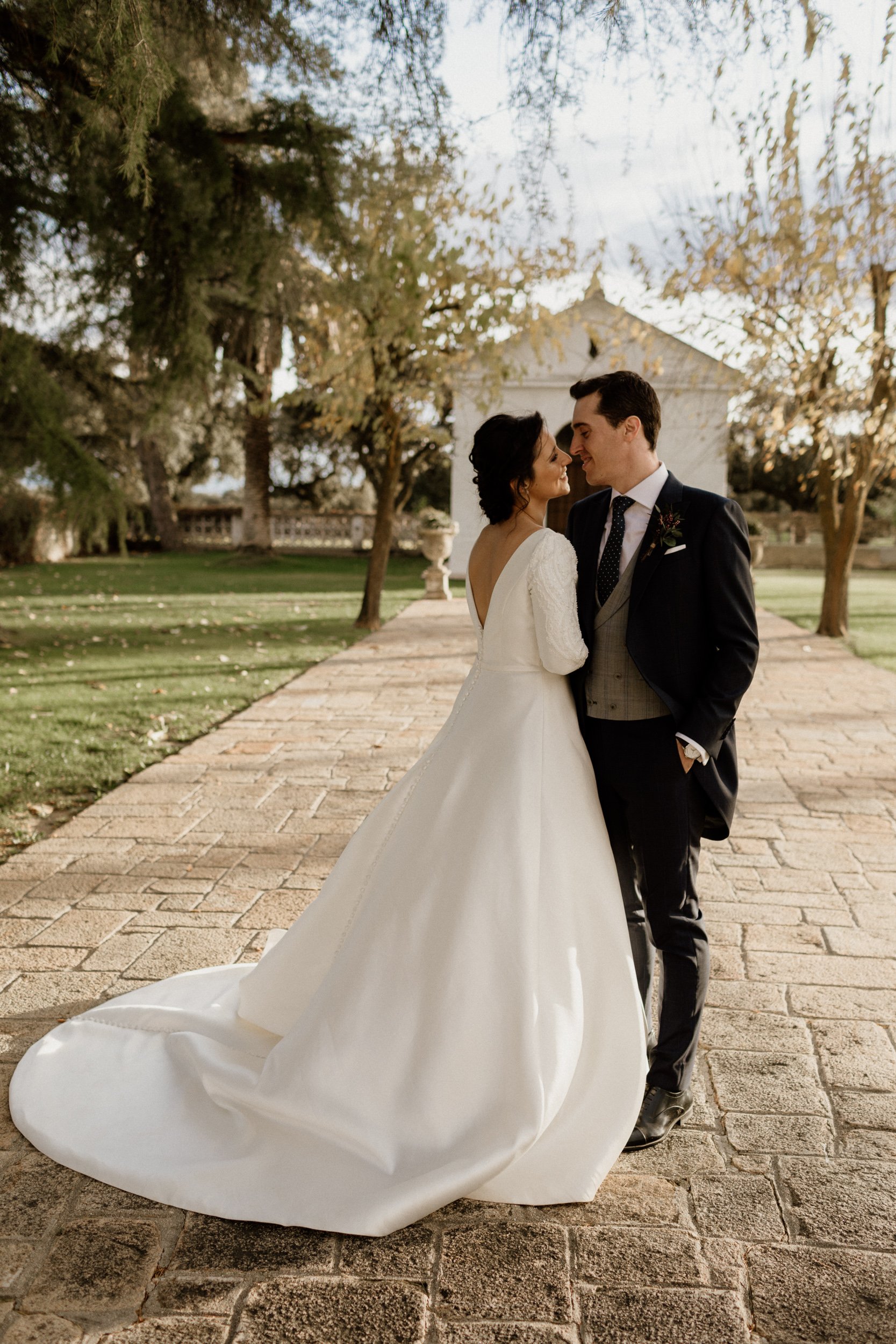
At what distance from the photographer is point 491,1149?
2.47 m

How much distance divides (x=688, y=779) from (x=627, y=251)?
40.6 feet

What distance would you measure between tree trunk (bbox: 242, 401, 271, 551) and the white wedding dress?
85.3 ft

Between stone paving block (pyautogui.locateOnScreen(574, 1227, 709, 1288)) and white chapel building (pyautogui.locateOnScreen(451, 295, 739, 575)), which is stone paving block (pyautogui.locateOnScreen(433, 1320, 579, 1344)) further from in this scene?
white chapel building (pyautogui.locateOnScreen(451, 295, 739, 575))

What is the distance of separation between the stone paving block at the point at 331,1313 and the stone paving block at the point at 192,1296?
0.04m

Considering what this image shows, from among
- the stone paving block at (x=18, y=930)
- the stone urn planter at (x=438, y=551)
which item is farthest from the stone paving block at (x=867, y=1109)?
the stone urn planter at (x=438, y=551)

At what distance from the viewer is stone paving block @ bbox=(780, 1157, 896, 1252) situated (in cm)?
241

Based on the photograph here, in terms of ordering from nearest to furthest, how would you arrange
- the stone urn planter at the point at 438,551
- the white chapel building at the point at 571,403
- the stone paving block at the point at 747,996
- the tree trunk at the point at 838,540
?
the stone paving block at the point at 747,996 < the tree trunk at the point at 838,540 < the stone urn planter at the point at 438,551 < the white chapel building at the point at 571,403

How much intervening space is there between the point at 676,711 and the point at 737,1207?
3.99 feet

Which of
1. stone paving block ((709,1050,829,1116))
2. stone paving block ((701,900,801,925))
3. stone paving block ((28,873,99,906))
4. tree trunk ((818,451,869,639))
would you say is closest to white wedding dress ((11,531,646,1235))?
stone paving block ((709,1050,829,1116))

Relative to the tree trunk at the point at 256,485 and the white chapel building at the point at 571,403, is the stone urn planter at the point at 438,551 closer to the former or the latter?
the white chapel building at the point at 571,403

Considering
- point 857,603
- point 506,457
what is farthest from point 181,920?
point 857,603

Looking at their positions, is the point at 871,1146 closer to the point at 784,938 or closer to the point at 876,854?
the point at 784,938

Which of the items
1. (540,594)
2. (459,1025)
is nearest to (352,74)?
(540,594)

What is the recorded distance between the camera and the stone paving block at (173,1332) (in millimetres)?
2061
